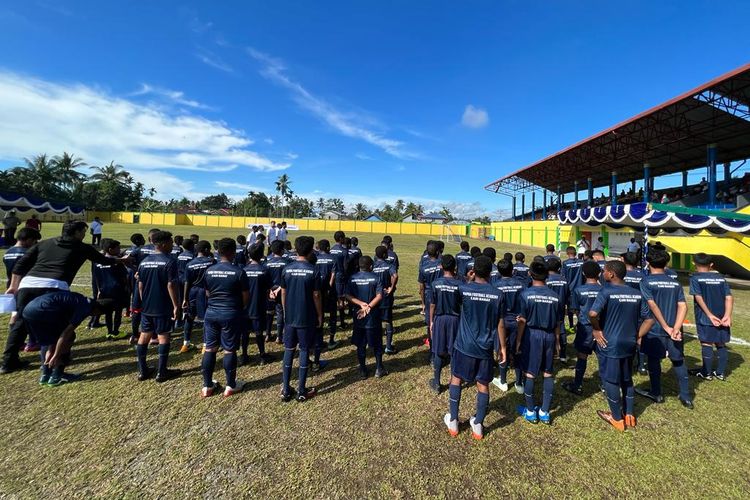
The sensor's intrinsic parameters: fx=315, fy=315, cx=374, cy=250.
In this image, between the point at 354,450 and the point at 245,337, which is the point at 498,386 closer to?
the point at 354,450

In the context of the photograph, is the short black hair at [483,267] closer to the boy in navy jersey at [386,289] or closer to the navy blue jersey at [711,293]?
the boy in navy jersey at [386,289]

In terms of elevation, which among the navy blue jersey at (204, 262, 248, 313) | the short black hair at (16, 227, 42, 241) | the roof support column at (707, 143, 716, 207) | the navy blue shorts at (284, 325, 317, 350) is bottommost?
the navy blue shorts at (284, 325, 317, 350)

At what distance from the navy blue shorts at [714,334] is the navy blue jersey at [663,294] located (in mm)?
1252

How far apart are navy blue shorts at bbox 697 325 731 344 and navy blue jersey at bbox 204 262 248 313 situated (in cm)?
722

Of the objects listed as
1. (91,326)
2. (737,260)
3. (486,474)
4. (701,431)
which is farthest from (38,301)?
(737,260)

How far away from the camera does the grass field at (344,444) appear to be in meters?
2.99

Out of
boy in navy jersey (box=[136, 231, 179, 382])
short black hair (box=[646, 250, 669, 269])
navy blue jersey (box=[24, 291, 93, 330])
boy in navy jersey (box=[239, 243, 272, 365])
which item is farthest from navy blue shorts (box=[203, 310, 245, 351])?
short black hair (box=[646, 250, 669, 269])

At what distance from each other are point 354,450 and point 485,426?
1.68 meters

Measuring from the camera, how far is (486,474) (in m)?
3.16

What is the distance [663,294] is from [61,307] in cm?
846

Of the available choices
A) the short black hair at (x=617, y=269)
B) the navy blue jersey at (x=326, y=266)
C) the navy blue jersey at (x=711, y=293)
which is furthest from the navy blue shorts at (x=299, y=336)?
the navy blue jersey at (x=711, y=293)

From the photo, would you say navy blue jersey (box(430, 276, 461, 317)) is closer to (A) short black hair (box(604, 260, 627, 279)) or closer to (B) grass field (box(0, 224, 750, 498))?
(B) grass field (box(0, 224, 750, 498))

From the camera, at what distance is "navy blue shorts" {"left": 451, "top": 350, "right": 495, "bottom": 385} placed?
357 cm

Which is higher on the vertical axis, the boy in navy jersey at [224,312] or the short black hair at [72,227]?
the short black hair at [72,227]
